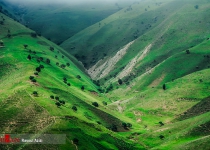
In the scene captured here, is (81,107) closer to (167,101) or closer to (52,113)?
(52,113)

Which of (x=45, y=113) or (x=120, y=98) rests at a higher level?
(x=120, y=98)

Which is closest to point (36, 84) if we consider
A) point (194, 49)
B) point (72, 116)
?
point (72, 116)

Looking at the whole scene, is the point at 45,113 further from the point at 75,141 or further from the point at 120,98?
the point at 120,98

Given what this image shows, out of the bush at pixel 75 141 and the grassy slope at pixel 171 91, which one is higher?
the grassy slope at pixel 171 91

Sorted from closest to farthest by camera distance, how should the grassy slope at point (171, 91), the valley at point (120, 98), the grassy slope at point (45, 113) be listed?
1. the grassy slope at point (45, 113)
2. the valley at point (120, 98)
3. the grassy slope at point (171, 91)

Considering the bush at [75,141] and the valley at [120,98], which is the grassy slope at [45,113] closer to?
the valley at [120,98]

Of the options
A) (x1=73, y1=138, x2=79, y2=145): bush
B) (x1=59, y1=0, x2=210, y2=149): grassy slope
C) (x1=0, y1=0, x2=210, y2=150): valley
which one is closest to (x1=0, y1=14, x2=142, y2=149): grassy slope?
(x1=0, y1=0, x2=210, y2=150): valley

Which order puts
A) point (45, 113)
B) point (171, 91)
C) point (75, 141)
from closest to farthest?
point (75, 141), point (45, 113), point (171, 91)

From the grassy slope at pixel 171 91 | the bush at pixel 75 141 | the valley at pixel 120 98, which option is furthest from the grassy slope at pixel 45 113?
the grassy slope at pixel 171 91

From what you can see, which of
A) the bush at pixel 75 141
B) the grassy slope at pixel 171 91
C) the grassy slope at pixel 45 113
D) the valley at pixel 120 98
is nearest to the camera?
the bush at pixel 75 141

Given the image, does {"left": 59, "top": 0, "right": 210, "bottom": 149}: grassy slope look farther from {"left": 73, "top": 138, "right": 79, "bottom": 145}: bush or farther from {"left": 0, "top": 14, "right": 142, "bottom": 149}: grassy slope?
{"left": 73, "top": 138, "right": 79, "bottom": 145}: bush

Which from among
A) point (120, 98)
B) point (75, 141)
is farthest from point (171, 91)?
point (75, 141)

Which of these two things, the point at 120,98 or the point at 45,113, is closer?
the point at 45,113

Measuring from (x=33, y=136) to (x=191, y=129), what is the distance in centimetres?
5243
